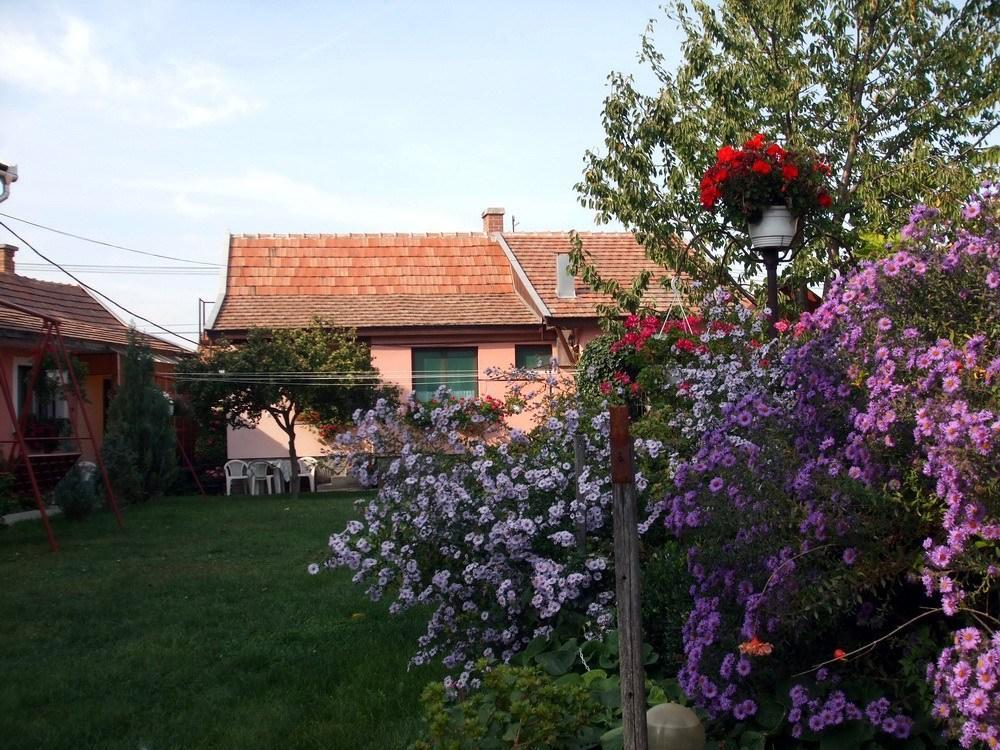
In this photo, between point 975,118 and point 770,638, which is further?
point 975,118

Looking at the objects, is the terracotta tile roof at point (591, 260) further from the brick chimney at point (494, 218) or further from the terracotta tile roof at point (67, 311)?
the terracotta tile roof at point (67, 311)

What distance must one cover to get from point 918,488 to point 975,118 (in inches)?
435

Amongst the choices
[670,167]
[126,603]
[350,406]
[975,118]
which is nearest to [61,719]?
[126,603]

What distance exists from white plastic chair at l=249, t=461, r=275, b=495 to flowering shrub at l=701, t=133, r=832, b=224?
15.6 meters

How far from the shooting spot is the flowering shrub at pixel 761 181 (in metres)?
7.12

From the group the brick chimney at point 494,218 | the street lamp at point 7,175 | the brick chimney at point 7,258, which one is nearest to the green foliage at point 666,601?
the street lamp at point 7,175

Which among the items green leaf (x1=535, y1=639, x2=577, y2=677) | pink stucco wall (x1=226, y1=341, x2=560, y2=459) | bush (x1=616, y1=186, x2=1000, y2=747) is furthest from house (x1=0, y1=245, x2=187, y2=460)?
bush (x1=616, y1=186, x2=1000, y2=747)

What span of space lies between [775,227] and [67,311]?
18.0 meters

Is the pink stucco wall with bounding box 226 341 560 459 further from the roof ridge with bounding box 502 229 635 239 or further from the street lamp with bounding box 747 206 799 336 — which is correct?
the street lamp with bounding box 747 206 799 336

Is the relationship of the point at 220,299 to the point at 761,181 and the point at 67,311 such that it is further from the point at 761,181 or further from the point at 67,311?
the point at 761,181

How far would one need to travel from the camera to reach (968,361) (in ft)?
10.7

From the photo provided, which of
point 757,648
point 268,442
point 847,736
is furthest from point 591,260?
point 757,648

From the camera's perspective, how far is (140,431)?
57.6 feet

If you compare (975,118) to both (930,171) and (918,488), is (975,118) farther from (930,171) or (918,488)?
(918,488)
